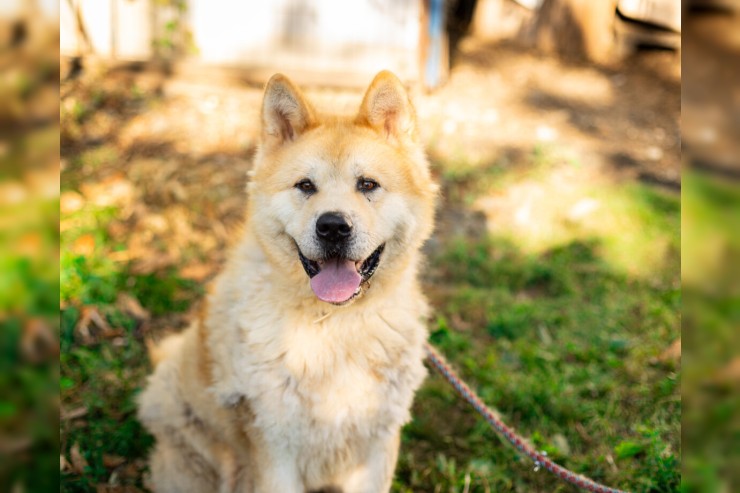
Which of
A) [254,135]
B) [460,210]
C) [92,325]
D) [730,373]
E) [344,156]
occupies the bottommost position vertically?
[92,325]

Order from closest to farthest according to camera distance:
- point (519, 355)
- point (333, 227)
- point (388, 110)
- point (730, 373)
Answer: point (730, 373)
point (333, 227)
point (388, 110)
point (519, 355)

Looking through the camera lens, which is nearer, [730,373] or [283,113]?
[730,373]

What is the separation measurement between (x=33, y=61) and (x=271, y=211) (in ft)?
7.76

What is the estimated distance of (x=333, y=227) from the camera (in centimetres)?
272

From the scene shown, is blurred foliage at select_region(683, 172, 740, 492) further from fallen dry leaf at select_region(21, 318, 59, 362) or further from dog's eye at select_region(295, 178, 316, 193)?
dog's eye at select_region(295, 178, 316, 193)

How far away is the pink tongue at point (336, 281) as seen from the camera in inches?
110

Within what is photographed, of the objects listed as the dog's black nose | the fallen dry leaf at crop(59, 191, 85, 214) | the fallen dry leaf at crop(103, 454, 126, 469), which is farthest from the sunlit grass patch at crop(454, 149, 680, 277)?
the fallen dry leaf at crop(103, 454, 126, 469)

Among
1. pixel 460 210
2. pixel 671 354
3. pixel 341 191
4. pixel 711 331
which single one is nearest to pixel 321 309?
pixel 341 191

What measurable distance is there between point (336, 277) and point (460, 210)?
4600mm

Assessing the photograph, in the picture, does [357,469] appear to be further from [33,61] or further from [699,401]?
[33,61]

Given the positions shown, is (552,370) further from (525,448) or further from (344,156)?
(344,156)

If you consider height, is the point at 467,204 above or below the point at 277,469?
below

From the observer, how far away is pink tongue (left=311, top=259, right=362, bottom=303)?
280cm

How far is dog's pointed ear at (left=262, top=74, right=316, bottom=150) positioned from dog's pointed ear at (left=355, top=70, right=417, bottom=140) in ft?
0.89
